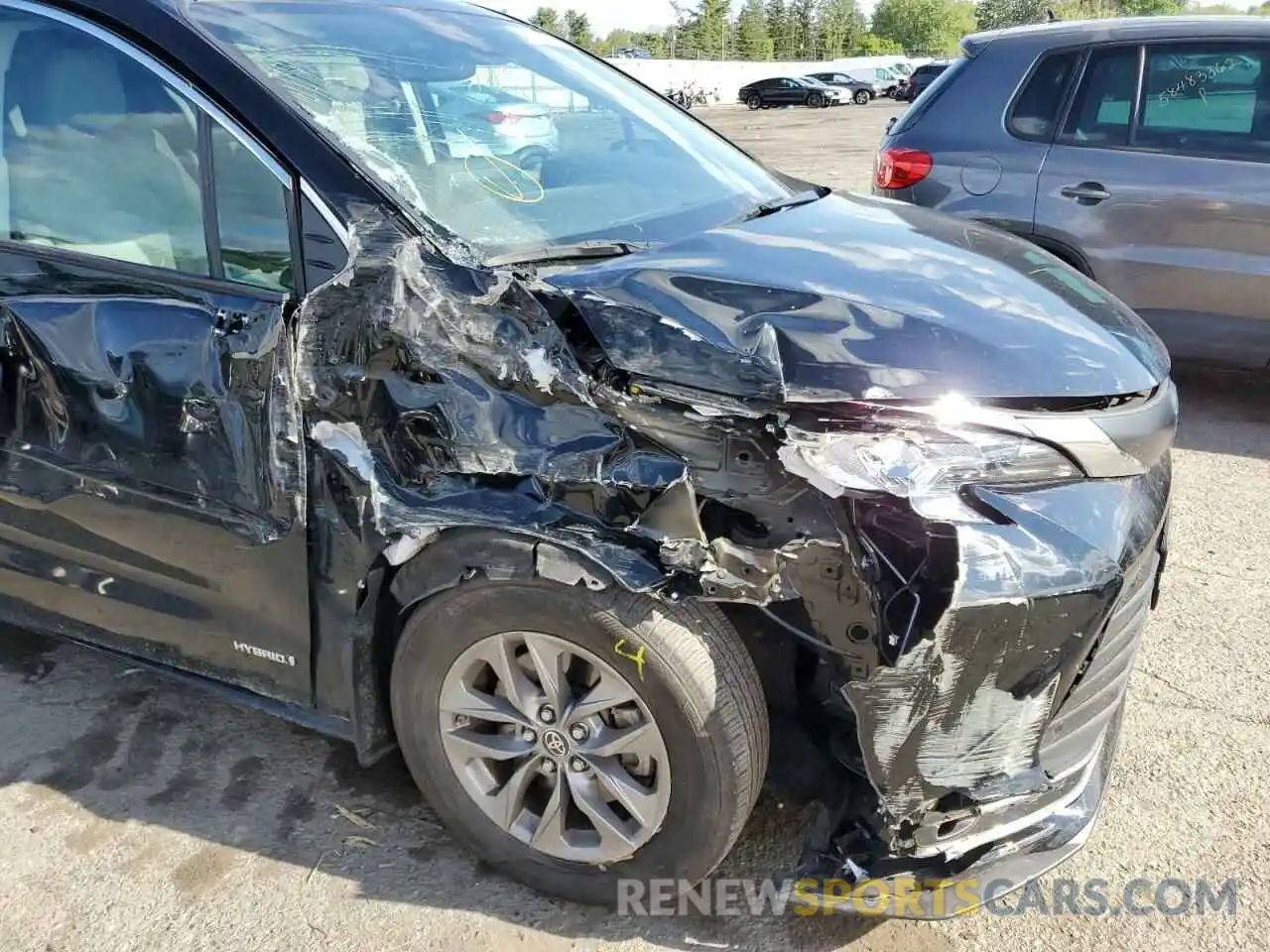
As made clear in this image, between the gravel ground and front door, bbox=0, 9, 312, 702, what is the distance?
383 millimetres

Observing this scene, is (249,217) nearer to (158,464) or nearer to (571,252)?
(158,464)

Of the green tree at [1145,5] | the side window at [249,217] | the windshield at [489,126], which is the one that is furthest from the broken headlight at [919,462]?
the green tree at [1145,5]

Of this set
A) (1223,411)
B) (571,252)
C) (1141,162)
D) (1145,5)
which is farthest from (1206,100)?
(1145,5)

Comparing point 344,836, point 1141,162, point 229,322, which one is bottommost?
point 344,836

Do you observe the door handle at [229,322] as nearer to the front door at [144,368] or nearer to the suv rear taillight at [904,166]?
the front door at [144,368]

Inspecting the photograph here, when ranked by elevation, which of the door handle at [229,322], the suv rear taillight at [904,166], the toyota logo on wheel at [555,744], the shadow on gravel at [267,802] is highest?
the suv rear taillight at [904,166]

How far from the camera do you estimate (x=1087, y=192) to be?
4844 mm

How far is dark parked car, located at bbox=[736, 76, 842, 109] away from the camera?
43406 millimetres

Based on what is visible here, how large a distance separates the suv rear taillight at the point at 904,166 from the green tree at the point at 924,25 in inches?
3668

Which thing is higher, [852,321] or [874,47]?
[874,47]

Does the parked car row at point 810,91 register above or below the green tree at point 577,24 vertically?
below

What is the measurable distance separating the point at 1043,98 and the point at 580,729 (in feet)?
13.8

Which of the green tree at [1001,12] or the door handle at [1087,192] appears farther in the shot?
the green tree at [1001,12]

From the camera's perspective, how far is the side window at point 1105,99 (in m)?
4.86
